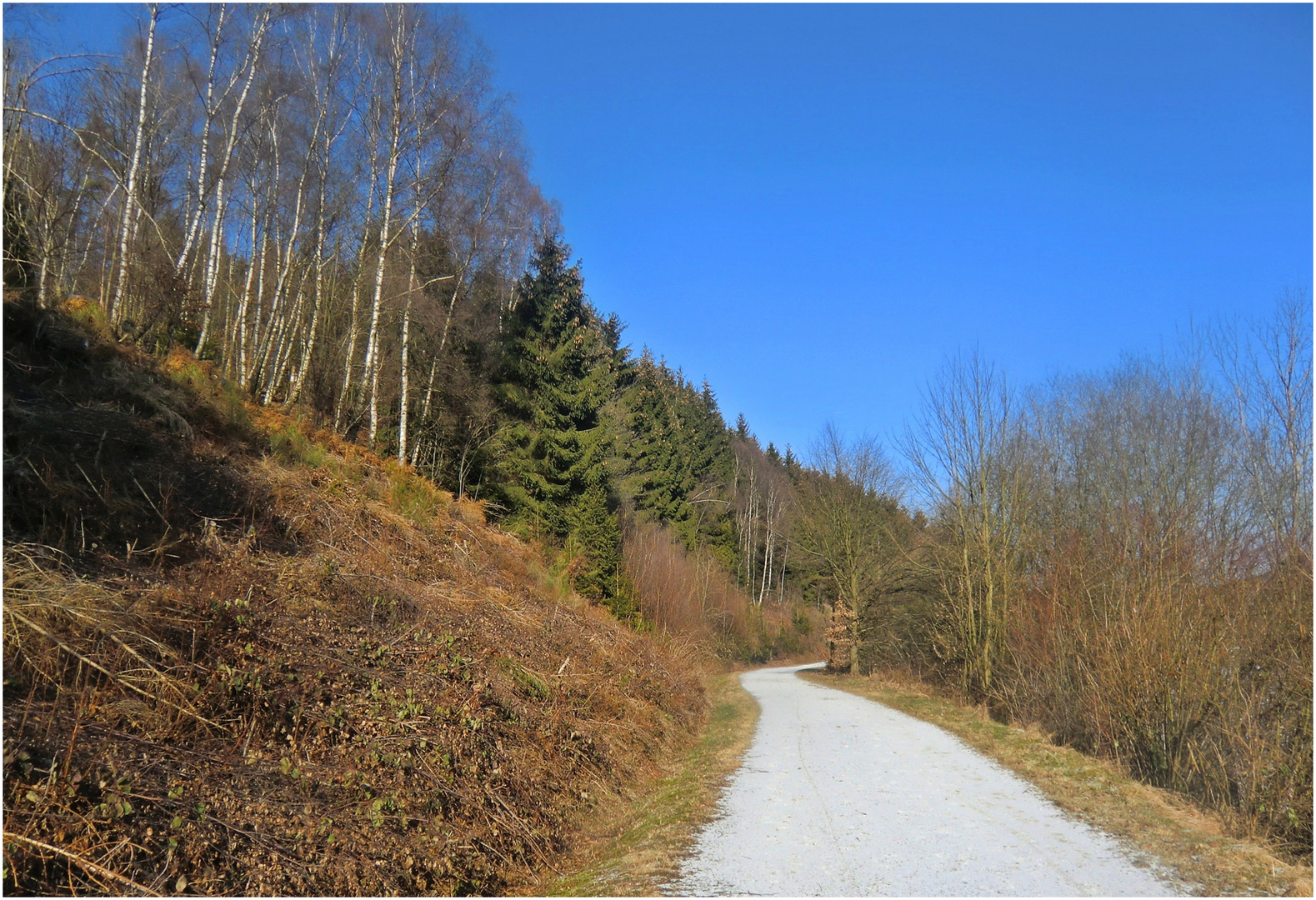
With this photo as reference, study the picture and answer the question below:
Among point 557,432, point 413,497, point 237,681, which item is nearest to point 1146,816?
point 237,681

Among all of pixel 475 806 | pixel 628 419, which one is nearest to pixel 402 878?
pixel 475 806

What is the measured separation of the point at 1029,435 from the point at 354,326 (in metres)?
18.0

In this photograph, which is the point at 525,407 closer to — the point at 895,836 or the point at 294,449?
the point at 294,449

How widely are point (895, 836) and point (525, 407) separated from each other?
17.8m

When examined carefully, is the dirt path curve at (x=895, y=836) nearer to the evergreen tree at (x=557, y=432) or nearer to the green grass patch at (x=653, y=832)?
the green grass patch at (x=653, y=832)

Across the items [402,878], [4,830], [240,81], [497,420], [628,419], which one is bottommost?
[402,878]

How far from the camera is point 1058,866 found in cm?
616

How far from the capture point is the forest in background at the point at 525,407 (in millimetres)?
10133

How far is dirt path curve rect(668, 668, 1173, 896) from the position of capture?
228 inches

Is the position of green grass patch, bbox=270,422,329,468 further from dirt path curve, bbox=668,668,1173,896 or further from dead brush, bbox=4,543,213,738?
dirt path curve, bbox=668,668,1173,896

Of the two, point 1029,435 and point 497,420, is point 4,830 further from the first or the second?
point 1029,435

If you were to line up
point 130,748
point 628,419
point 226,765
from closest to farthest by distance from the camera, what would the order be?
point 130,748 < point 226,765 < point 628,419

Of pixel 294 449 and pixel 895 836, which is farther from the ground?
pixel 294 449

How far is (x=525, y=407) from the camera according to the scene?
2302cm
